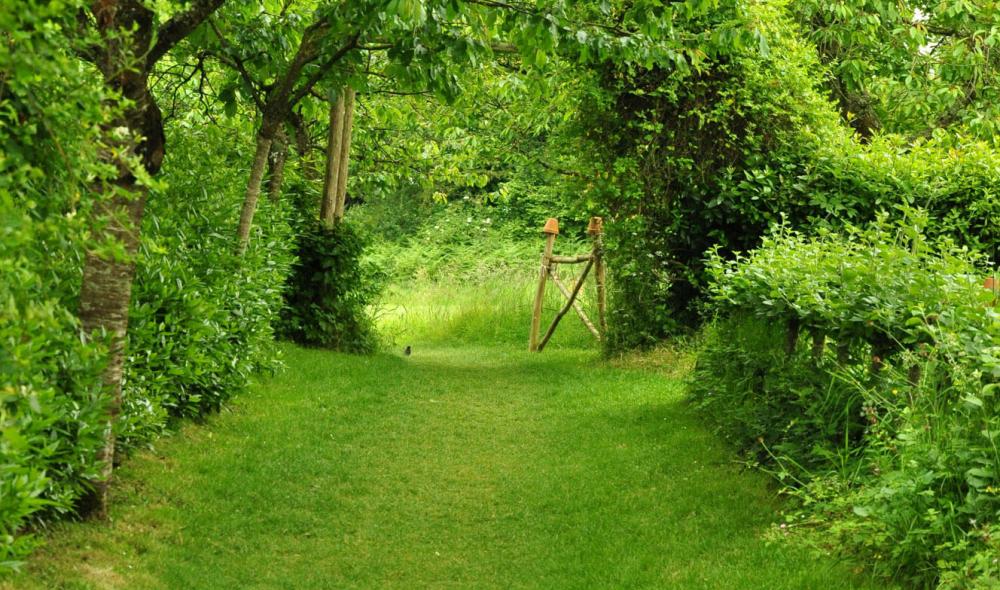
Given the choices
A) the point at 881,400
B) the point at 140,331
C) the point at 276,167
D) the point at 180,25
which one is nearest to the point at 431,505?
→ the point at 140,331

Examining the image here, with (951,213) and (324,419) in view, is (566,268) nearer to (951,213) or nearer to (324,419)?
(951,213)

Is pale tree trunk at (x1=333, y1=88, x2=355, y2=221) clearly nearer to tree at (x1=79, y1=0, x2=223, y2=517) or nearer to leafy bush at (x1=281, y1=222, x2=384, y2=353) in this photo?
leafy bush at (x1=281, y1=222, x2=384, y2=353)

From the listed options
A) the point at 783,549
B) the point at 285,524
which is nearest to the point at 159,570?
the point at 285,524

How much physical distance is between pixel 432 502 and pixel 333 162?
305 inches

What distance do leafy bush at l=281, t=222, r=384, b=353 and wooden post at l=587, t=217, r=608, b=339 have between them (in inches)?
133

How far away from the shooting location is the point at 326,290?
47.2 feet

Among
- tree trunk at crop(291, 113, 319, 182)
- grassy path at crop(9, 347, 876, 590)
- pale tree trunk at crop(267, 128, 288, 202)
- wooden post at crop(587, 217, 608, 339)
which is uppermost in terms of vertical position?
tree trunk at crop(291, 113, 319, 182)

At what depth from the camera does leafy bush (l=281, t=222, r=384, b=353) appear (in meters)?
14.2

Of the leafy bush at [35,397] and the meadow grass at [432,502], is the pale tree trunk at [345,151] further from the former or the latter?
the leafy bush at [35,397]

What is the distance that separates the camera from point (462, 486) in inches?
324

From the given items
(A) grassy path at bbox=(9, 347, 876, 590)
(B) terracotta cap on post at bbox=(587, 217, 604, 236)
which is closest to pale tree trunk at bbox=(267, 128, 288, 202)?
(A) grassy path at bbox=(9, 347, 876, 590)

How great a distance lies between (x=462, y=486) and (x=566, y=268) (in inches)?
633

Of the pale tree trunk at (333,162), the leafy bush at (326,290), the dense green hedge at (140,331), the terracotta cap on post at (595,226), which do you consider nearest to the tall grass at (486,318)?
the leafy bush at (326,290)

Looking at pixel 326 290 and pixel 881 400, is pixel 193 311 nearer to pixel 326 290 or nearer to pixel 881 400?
pixel 881 400
